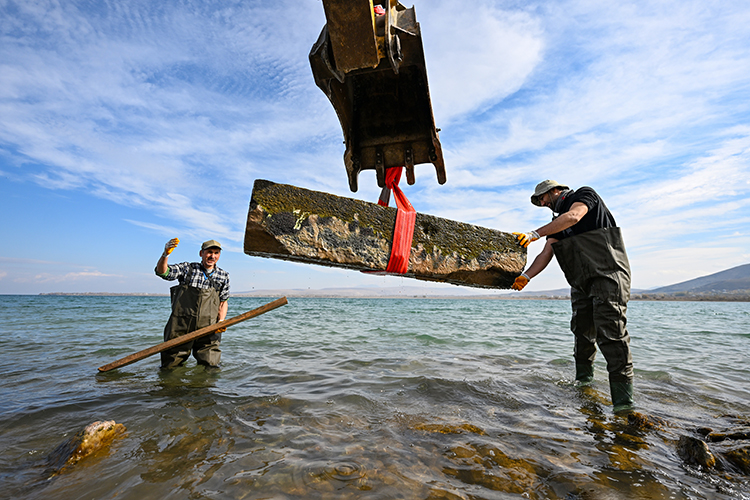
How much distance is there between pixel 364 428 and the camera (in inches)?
110

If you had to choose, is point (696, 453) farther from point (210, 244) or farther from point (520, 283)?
point (210, 244)

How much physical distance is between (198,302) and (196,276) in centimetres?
37

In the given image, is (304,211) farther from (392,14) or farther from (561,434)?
(561,434)

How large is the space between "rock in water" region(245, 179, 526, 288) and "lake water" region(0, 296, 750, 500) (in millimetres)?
1246

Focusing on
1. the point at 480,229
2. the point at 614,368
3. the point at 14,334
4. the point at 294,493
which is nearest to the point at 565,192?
the point at 480,229

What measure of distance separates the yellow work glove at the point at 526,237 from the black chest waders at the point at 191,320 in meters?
4.19

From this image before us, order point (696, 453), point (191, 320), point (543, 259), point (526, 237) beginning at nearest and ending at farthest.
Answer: point (696, 453)
point (526, 237)
point (543, 259)
point (191, 320)

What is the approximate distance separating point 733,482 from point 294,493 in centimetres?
257

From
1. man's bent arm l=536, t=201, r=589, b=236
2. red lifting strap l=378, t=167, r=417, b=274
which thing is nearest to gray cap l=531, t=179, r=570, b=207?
man's bent arm l=536, t=201, r=589, b=236

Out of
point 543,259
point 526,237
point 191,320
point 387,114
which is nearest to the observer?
point 526,237

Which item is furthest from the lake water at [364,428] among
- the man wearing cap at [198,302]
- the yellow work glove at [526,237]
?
the yellow work glove at [526,237]

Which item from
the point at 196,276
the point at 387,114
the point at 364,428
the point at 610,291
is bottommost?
the point at 364,428

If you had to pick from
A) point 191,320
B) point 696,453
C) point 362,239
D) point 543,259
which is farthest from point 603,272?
point 191,320

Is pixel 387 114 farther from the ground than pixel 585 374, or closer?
farther from the ground
